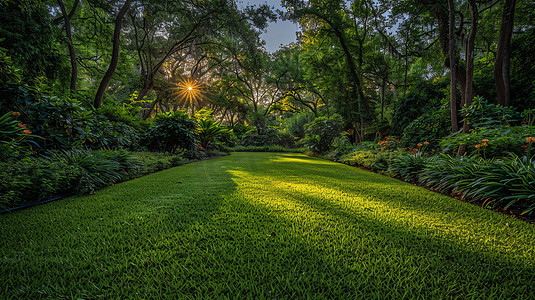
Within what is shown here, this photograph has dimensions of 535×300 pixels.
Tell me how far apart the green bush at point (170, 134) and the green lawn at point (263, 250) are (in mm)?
3305

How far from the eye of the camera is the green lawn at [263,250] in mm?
733

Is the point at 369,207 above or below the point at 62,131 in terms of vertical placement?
below

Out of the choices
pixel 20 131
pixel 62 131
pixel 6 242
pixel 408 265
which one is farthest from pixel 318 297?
pixel 62 131

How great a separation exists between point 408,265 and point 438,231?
595mm

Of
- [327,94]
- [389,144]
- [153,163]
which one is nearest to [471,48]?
[389,144]

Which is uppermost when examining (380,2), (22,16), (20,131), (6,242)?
(380,2)

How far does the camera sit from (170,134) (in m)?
4.82

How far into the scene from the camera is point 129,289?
723 millimetres

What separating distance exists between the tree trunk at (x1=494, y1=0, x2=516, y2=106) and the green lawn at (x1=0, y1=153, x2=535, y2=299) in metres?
3.75

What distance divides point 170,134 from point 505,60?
780cm

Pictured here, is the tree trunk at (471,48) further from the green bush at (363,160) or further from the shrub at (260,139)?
the shrub at (260,139)

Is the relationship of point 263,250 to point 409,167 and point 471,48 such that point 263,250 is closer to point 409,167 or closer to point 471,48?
point 409,167

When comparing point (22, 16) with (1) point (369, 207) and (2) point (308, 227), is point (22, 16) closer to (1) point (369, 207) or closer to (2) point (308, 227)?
(2) point (308, 227)

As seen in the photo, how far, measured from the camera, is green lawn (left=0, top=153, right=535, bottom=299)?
28.9 inches
